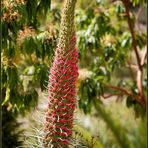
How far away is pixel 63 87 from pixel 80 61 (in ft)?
10.5

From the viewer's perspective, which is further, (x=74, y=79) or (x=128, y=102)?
(x=128, y=102)

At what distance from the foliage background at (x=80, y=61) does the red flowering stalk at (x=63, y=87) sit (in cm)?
20

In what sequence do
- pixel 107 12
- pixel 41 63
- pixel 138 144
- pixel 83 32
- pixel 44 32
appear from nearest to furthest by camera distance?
pixel 44 32
pixel 41 63
pixel 83 32
pixel 107 12
pixel 138 144

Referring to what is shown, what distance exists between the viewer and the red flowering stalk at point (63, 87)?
10.4 ft

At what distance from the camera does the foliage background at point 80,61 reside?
175 inches

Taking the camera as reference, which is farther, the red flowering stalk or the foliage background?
the foliage background

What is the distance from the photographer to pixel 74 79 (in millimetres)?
3254

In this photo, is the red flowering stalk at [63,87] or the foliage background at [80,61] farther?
the foliage background at [80,61]

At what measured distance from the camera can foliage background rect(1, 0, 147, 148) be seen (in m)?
4.43

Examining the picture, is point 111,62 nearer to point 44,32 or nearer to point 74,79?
point 44,32

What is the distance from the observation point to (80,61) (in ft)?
21.1

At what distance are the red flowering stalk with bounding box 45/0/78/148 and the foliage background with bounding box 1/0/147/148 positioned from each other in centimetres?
20

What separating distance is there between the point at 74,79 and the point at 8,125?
392 centimetres

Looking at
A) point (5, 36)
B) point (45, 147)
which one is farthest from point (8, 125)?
point (45, 147)
